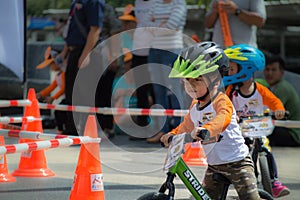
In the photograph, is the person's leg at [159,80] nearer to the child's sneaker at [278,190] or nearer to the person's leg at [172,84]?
the person's leg at [172,84]

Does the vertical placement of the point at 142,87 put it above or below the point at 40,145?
below

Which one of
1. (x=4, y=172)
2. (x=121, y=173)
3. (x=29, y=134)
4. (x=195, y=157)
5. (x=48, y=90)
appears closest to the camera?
(x=29, y=134)

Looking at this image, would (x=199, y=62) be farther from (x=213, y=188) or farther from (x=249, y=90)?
(x=249, y=90)

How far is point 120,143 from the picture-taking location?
1070cm

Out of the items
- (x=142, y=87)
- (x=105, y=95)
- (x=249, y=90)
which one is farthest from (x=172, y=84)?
(x=249, y=90)

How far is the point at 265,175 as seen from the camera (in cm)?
632

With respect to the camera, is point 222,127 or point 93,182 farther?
point 93,182

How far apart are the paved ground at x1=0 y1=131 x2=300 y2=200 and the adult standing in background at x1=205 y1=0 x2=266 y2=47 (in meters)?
1.66

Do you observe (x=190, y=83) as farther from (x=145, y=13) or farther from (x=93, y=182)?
(x=145, y=13)

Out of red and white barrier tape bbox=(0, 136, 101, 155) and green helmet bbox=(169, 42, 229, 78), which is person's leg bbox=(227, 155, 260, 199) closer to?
green helmet bbox=(169, 42, 229, 78)

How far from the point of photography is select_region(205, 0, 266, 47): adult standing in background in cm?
952

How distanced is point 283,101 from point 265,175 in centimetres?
Result: 445

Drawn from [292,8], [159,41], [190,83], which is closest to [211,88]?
Result: [190,83]

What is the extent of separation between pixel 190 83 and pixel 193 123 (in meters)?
0.33
